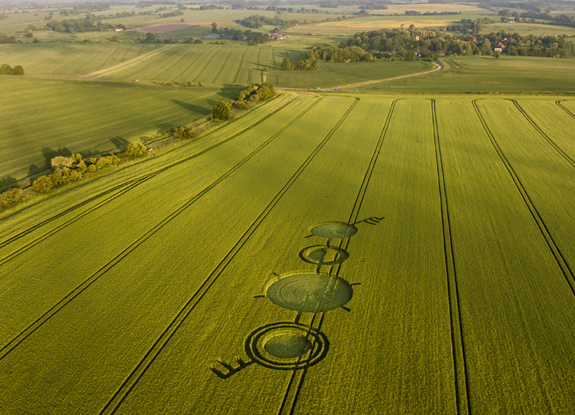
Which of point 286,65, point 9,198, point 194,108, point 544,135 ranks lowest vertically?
point 9,198

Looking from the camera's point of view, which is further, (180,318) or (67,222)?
(67,222)

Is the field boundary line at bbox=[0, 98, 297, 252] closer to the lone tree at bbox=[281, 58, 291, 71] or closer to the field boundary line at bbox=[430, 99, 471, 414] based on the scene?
the field boundary line at bbox=[430, 99, 471, 414]

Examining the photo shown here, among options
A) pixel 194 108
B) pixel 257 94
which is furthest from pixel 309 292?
pixel 194 108

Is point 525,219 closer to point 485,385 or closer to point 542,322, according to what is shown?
point 542,322

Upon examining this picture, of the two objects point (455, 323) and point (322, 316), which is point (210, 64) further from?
point (455, 323)

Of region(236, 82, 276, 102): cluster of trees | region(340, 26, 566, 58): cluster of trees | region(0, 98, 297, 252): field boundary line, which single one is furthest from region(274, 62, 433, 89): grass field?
region(0, 98, 297, 252): field boundary line

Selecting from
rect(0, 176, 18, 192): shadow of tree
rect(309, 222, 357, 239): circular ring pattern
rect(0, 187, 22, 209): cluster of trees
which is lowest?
rect(309, 222, 357, 239): circular ring pattern

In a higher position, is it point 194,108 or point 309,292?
point 194,108
